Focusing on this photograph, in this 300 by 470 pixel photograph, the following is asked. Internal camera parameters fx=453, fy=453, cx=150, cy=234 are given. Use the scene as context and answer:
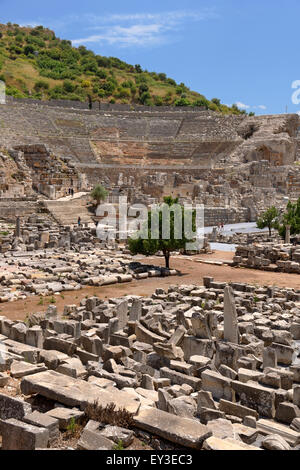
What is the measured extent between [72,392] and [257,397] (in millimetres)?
2863

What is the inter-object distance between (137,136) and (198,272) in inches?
1426

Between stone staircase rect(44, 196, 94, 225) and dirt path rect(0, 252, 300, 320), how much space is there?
36.7 feet

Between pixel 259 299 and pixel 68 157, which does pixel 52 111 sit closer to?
pixel 68 157

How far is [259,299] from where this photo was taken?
48.1 feet

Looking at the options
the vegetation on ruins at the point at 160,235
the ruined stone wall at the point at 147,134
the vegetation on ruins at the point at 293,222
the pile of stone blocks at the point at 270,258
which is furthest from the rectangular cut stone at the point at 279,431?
the ruined stone wall at the point at 147,134

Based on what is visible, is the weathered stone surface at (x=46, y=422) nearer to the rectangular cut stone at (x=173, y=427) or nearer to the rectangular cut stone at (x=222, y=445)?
the rectangular cut stone at (x=173, y=427)

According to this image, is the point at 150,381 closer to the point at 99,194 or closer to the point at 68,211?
the point at 68,211

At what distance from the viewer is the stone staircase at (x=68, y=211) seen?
3362 centimetres

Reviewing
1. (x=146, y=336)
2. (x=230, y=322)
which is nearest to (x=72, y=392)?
(x=146, y=336)

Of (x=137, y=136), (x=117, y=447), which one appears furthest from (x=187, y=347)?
(x=137, y=136)

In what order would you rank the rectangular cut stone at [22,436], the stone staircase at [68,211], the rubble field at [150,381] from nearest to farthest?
the rectangular cut stone at [22,436] < the rubble field at [150,381] < the stone staircase at [68,211]

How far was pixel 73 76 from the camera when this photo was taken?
252 feet

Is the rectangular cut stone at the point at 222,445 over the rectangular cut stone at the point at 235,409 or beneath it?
over

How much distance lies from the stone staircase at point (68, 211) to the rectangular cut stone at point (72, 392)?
26506mm
